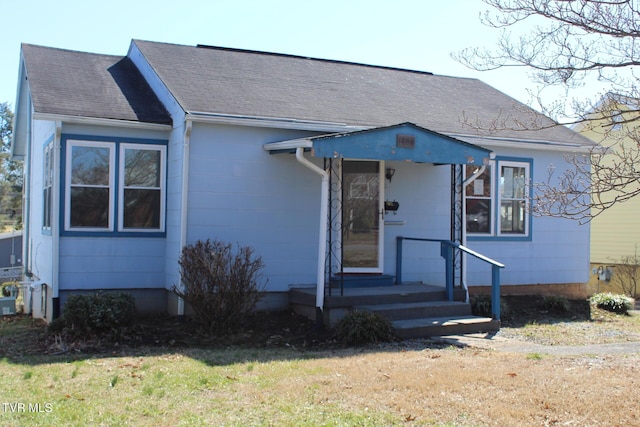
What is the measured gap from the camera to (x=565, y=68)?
26.0 feet

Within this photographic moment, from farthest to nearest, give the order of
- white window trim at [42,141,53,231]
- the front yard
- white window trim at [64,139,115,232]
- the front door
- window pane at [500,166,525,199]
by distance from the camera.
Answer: window pane at [500,166,525,199] < white window trim at [42,141,53,231] < the front door < white window trim at [64,139,115,232] < the front yard

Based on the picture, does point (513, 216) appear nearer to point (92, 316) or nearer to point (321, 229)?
point (321, 229)

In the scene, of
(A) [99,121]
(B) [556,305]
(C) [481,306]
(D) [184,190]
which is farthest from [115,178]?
(B) [556,305]

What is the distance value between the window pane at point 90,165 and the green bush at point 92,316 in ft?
7.30

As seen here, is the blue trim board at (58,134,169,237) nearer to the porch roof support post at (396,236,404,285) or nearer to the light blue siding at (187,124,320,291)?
the light blue siding at (187,124,320,291)

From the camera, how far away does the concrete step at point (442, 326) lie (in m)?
10.1

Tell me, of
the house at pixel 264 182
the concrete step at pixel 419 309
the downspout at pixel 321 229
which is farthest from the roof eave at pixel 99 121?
the concrete step at pixel 419 309

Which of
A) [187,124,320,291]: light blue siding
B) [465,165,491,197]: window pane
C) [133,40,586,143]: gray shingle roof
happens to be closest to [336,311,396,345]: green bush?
[187,124,320,291]: light blue siding

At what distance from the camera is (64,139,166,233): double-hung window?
1135 cm

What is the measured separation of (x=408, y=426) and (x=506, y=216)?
8850 millimetres

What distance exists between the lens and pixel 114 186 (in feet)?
37.9

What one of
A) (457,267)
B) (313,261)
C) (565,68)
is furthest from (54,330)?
(565,68)

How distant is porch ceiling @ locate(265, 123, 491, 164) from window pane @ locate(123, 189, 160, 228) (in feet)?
7.12

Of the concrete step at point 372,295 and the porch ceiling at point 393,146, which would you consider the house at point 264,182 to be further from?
the concrete step at point 372,295
